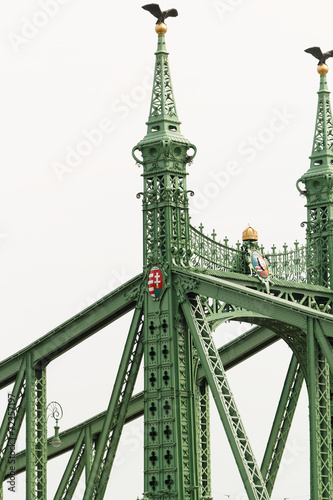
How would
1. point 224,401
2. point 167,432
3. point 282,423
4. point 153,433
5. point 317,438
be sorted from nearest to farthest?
point 317,438, point 224,401, point 167,432, point 153,433, point 282,423

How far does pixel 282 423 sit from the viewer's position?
82750 mm

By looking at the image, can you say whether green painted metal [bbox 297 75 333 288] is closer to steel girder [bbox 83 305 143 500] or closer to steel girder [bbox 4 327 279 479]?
steel girder [bbox 4 327 279 479]

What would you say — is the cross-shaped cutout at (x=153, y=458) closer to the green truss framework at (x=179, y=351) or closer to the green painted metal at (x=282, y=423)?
the green truss framework at (x=179, y=351)

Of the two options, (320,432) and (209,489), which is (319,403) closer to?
(320,432)

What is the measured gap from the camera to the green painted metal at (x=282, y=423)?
269ft

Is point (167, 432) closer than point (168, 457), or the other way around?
point (168, 457)

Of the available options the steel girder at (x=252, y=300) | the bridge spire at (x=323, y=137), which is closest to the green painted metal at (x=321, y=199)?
the bridge spire at (x=323, y=137)

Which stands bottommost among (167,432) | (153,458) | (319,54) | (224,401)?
(153,458)

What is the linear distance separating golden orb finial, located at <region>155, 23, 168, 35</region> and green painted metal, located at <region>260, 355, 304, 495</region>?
1739 cm

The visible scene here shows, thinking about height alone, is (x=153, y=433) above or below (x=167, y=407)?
below

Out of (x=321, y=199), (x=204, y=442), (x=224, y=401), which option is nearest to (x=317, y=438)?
(x=224, y=401)

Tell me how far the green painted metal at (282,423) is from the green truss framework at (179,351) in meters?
0.05

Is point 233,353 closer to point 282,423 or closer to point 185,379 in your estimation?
point 282,423

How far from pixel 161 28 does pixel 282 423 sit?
20.5 metres
